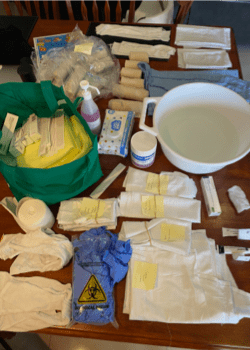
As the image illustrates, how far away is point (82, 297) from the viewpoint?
22.6 inches

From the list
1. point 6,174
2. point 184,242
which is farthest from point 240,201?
point 6,174

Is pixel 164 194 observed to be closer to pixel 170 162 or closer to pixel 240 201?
pixel 170 162

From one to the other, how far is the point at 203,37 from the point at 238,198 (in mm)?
847

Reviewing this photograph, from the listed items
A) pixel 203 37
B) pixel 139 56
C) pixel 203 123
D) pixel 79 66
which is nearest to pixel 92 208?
pixel 203 123

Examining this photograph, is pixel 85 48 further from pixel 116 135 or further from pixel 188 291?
pixel 188 291

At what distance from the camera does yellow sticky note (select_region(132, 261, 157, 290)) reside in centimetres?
59

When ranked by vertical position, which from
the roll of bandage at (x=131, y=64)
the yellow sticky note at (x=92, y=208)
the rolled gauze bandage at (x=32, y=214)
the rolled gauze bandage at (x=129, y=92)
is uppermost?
the roll of bandage at (x=131, y=64)

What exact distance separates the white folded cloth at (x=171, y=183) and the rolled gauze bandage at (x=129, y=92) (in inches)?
13.0

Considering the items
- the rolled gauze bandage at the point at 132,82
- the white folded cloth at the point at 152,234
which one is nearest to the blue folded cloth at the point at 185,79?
the rolled gauze bandage at the point at 132,82

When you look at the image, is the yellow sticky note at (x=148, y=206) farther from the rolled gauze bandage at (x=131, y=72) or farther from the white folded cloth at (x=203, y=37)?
the white folded cloth at (x=203, y=37)

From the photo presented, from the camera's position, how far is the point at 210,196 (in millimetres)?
719

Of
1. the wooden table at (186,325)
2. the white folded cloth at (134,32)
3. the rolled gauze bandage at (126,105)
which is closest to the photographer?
the wooden table at (186,325)

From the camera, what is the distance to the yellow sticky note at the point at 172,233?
646 millimetres

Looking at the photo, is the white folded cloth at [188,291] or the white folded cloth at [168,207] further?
the white folded cloth at [168,207]
